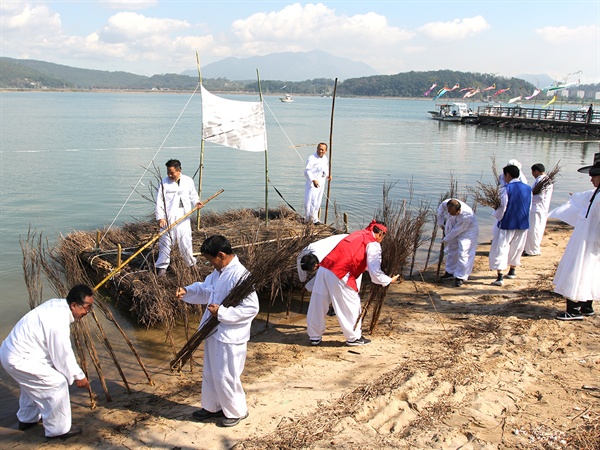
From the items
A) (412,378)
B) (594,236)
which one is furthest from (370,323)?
(594,236)

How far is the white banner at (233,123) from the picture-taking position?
8656 mm

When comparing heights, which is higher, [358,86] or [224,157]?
[358,86]

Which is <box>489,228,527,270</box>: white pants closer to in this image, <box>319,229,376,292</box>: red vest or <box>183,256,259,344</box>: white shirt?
<box>319,229,376,292</box>: red vest

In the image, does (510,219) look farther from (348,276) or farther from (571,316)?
(348,276)

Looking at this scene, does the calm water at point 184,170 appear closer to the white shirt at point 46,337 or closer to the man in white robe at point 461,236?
the white shirt at point 46,337

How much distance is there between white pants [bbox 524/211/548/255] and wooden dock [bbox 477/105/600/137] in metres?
35.1

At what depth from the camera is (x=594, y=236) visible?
5.96m

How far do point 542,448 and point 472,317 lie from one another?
282 centimetres

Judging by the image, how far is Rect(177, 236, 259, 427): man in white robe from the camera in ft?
12.9

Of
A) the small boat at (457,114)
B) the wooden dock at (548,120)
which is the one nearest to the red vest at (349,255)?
the wooden dock at (548,120)

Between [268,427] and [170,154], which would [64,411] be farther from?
[170,154]

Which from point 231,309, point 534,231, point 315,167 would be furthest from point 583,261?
point 315,167

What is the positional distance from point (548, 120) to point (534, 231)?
39.7 meters

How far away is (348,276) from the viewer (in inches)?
211
